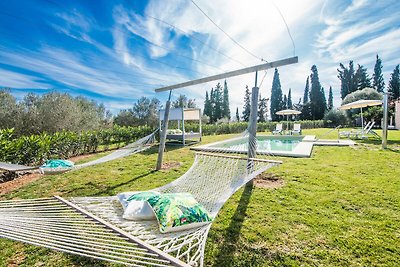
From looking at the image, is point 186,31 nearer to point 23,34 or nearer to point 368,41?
point 23,34

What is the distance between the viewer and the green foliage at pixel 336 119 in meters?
23.3


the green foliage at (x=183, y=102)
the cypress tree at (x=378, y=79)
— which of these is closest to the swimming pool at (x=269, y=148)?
the green foliage at (x=183, y=102)

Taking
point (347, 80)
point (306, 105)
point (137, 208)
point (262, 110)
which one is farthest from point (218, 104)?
point (137, 208)

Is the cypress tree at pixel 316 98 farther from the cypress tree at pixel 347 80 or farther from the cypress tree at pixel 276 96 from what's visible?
the cypress tree at pixel 276 96

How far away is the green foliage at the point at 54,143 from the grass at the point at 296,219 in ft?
4.13

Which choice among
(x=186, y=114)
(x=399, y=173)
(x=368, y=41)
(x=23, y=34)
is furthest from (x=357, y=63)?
(x=23, y=34)

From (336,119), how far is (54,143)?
2717 centimetres

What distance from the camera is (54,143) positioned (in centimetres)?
642

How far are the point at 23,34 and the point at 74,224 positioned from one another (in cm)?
779

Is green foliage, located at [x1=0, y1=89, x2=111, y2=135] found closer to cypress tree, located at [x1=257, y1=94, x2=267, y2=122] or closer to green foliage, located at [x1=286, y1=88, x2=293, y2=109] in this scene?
cypress tree, located at [x1=257, y1=94, x2=267, y2=122]

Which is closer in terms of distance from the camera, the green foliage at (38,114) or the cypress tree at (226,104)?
the green foliage at (38,114)

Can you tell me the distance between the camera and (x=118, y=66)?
959 cm

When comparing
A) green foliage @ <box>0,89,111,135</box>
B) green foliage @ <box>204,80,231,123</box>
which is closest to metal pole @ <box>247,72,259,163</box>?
green foliage @ <box>0,89,111,135</box>

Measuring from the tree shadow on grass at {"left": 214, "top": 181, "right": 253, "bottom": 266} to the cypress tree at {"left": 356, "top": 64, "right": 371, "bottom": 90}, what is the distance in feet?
112
